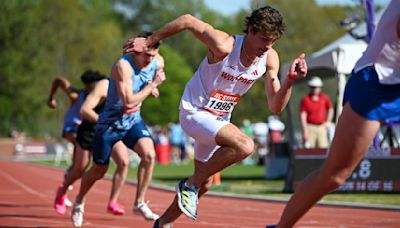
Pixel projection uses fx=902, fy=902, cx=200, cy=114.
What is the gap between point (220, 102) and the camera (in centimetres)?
741

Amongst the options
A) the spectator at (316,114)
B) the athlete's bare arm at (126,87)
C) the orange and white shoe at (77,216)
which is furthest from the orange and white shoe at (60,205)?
the spectator at (316,114)

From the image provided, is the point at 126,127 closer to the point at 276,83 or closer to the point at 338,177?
the point at 276,83

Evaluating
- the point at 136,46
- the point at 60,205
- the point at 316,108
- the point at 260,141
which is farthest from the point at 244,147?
the point at 260,141

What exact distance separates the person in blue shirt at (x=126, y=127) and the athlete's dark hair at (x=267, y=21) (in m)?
2.53

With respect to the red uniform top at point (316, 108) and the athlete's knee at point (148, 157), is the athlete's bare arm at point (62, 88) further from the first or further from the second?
the red uniform top at point (316, 108)

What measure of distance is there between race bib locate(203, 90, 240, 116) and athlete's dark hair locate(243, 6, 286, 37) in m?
0.65

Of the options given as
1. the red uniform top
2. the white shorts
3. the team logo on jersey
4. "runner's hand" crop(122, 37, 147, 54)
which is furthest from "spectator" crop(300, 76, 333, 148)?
"runner's hand" crop(122, 37, 147, 54)

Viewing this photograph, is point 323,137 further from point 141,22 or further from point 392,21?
point 141,22

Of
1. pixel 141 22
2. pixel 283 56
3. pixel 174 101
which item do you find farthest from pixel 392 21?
pixel 141 22

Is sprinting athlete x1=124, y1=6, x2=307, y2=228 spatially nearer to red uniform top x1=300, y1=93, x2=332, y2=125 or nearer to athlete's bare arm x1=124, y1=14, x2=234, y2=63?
athlete's bare arm x1=124, y1=14, x2=234, y2=63

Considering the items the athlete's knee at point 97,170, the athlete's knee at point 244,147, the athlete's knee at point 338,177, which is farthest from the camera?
the athlete's knee at point 97,170

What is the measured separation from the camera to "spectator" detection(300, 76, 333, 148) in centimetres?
1666

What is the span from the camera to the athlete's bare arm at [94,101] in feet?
35.8

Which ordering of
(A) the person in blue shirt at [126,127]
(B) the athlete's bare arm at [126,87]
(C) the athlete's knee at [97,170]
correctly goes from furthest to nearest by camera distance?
(C) the athlete's knee at [97,170] → (A) the person in blue shirt at [126,127] → (B) the athlete's bare arm at [126,87]
